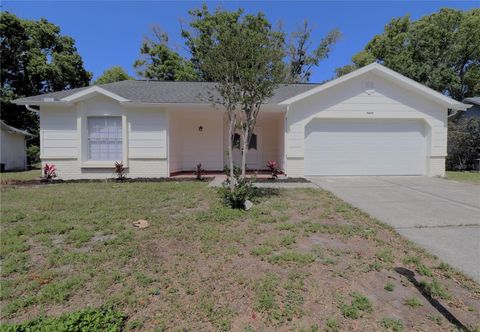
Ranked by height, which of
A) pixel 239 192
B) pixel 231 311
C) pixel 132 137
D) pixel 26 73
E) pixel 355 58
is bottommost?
pixel 231 311

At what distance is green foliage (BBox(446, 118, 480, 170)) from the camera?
14.5 metres

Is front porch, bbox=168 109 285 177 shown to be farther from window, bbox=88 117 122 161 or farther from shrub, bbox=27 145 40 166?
shrub, bbox=27 145 40 166

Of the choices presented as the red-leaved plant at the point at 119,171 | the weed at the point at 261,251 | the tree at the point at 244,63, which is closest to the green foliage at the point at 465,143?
the tree at the point at 244,63

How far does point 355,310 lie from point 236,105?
490 cm

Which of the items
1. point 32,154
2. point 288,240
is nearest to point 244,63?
point 288,240

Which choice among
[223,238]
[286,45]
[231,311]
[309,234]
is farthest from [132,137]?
[231,311]

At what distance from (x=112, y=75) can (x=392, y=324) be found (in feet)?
123

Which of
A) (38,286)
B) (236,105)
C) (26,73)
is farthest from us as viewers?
(26,73)

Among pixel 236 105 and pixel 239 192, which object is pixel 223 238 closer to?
pixel 239 192

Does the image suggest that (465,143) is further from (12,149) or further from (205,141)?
(12,149)

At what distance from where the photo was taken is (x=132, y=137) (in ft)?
35.4

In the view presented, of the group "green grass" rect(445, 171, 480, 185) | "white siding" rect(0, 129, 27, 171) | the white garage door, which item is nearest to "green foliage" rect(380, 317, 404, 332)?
the white garage door

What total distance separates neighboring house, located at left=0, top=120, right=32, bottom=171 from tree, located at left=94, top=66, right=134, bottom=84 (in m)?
15.7

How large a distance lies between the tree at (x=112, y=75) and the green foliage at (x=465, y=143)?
3153 cm
